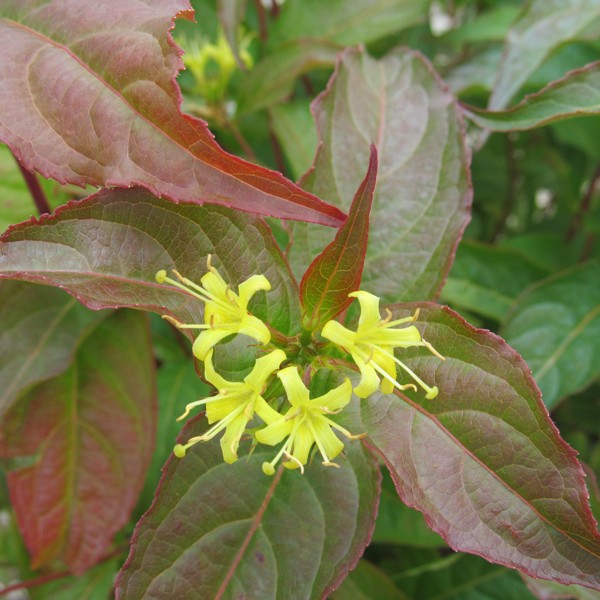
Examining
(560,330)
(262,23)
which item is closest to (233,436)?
(560,330)

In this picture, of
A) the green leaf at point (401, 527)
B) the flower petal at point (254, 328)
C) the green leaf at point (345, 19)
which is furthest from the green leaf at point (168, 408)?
the green leaf at point (345, 19)

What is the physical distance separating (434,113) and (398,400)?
28cm

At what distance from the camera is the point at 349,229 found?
1.39ft

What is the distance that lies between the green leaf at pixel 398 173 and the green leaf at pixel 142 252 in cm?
8

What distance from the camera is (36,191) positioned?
623mm

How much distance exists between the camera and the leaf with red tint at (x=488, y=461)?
43cm

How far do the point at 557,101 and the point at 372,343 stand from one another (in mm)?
275

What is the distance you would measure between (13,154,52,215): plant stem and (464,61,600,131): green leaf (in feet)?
1.33

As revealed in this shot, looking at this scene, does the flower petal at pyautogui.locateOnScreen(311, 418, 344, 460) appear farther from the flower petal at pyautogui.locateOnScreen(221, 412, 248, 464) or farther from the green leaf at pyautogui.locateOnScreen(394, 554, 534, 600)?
the green leaf at pyautogui.locateOnScreen(394, 554, 534, 600)

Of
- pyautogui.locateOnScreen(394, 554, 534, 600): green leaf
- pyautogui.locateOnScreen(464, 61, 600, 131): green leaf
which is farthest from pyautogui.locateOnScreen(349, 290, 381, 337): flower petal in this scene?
pyautogui.locateOnScreen(394, 554, 534, 600): green leaf

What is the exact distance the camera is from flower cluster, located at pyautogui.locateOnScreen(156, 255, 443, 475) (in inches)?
17.0

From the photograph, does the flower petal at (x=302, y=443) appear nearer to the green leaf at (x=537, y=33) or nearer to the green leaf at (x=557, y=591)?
the green leaf at (x=557, y=591)

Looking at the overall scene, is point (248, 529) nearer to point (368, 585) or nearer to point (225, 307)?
point (225, 307)

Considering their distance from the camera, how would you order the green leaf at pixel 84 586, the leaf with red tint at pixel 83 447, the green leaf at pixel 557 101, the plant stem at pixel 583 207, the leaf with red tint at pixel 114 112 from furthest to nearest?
the plant stem at pixel 583 207, the green leaf at pixel 84 586, the leaf with red tint at pixel 83 447, the green leaf at pixel 557 101, the leaf with red tint at pixel 114 112
